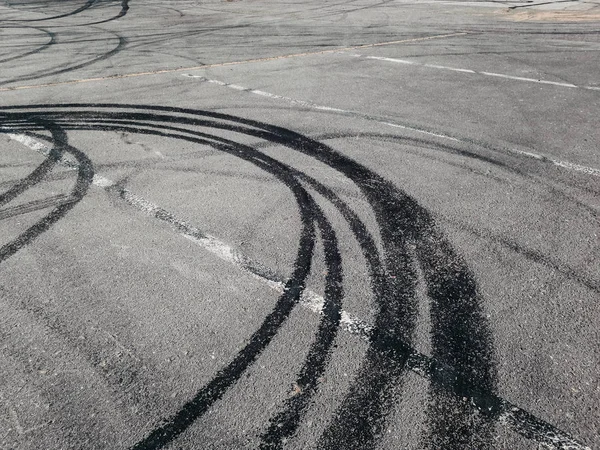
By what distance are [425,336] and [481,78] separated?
764 centimetres

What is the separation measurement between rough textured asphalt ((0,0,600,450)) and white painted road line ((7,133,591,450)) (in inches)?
0.7

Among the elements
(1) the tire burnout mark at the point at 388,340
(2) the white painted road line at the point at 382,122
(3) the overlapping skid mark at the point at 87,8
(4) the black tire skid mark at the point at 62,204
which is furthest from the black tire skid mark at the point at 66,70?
(1) the tire burnout mark at the point at 388,340

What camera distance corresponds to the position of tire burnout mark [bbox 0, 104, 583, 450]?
3021 millimetres

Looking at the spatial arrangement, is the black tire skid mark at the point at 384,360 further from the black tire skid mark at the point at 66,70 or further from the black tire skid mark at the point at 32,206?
the black tire skid mark at the point at 66,70

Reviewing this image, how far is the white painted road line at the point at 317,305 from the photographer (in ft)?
9.79

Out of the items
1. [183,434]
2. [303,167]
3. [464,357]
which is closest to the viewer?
[183,434]

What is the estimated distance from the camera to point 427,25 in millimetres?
16250

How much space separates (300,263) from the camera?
179 inches

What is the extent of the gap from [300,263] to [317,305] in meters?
0.60

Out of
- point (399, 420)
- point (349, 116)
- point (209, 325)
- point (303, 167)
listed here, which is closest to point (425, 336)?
point (399, 420)

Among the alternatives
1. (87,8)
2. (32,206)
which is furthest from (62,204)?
(87,8)

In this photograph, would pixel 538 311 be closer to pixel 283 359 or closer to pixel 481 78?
pixel 283 359

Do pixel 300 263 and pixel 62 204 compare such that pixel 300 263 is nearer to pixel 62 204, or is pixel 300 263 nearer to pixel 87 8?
pixel 62 204

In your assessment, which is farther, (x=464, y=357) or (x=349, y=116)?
Answer: (x=349, y=116)
